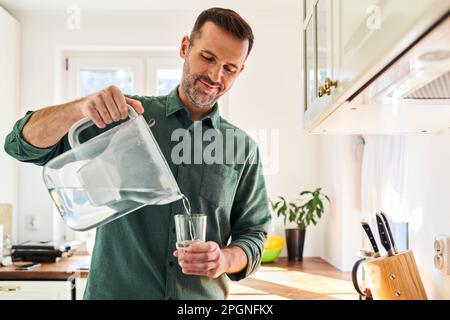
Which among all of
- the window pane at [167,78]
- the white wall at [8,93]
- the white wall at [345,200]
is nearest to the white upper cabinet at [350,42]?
the white wall at [345,200]

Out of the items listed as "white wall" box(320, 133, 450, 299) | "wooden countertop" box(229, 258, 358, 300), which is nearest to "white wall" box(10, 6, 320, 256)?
"wooden countertop" box(229, 258, 358, 300)

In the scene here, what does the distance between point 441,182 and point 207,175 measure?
0.45 metres

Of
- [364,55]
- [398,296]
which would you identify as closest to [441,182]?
[398,296]

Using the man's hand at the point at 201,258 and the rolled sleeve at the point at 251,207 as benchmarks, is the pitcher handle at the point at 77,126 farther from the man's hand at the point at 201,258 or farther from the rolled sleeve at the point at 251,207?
the rolled sleeve at the point at 251,207

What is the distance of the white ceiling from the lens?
7.37 ft

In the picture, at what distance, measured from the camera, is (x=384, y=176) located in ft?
5.67

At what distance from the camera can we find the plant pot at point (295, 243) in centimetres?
210

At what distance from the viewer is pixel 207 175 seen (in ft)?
2.96

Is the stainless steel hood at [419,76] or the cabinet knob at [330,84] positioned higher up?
the cabinet knob at [330,84]

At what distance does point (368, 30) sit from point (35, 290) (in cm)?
135

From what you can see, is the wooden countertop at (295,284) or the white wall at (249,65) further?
the white wall at (249,65)

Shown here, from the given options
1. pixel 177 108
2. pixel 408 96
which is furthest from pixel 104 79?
pixel 408 96

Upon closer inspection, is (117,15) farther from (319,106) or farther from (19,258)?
(319,106)

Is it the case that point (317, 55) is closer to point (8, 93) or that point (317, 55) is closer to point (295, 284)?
point (295, 284)
